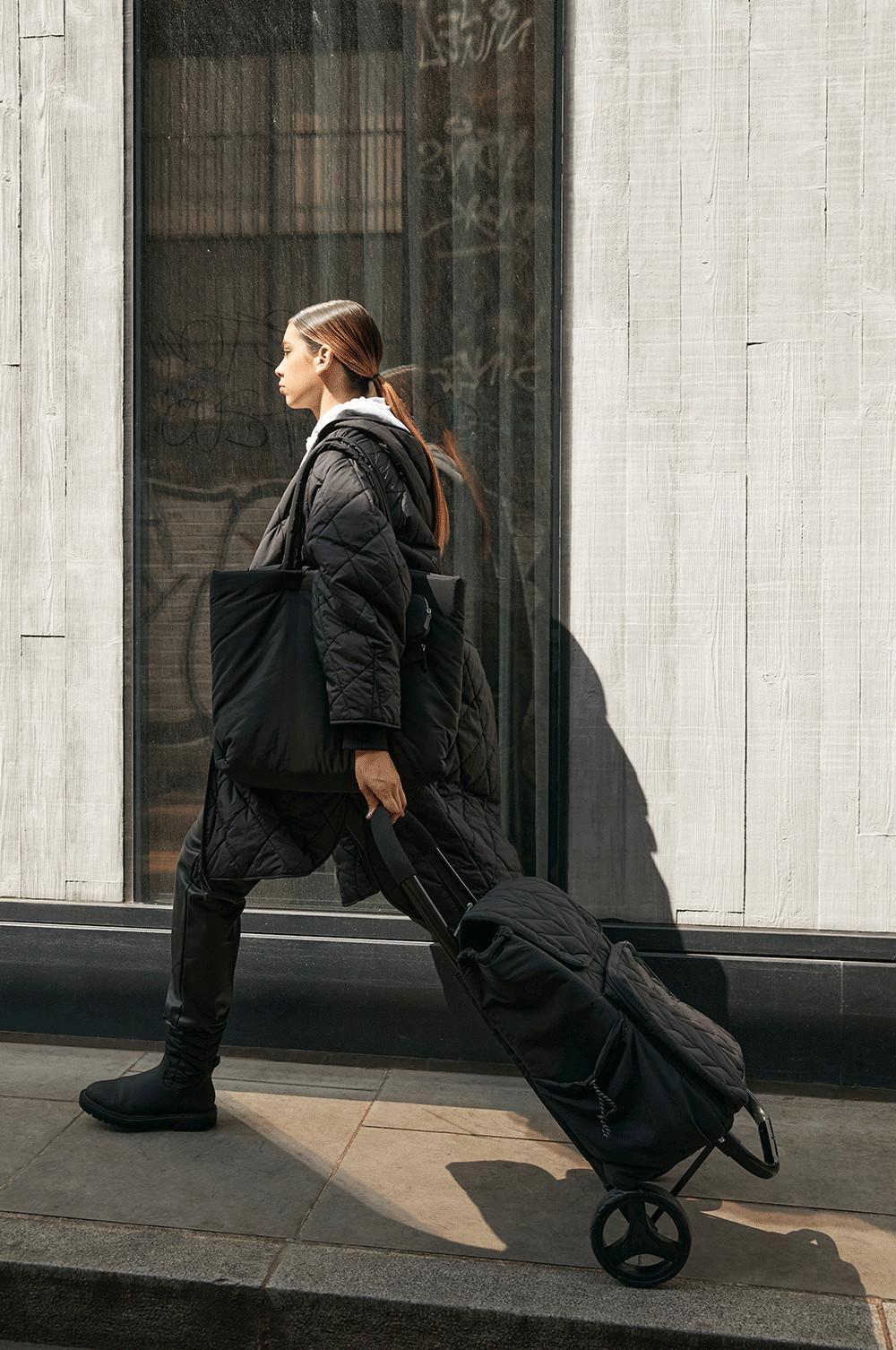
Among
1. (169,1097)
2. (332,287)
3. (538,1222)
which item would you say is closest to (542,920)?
(538,1222)

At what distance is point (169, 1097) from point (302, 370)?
201 cm

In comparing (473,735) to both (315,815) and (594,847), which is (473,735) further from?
(594,847)

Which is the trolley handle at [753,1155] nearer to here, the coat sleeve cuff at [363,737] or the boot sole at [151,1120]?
the coat sleeve cuff at [363,737]

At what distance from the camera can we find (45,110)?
14.5ft

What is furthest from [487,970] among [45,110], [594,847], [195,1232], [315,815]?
[45,110]

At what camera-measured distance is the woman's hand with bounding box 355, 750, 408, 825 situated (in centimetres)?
307

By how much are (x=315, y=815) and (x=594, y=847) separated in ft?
4.20

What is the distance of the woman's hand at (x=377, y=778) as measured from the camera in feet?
10.1

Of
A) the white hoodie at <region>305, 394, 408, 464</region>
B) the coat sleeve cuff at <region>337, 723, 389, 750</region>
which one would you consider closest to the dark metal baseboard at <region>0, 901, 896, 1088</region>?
the coat sleeve cuff at <region>337, 723, 389, 750</region>

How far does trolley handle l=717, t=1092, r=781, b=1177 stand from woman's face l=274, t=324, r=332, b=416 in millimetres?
2062

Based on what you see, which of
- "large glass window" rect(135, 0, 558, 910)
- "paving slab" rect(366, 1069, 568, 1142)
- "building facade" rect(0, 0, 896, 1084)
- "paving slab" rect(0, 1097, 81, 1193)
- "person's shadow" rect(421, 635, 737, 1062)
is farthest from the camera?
"large glass window" rect(135, 0, 558, 910)

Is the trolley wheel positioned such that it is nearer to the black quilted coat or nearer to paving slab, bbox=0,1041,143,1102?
the black quilted coat

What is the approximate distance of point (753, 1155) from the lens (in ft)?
9.80

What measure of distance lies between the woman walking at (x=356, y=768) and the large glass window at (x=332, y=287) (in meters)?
0.90
